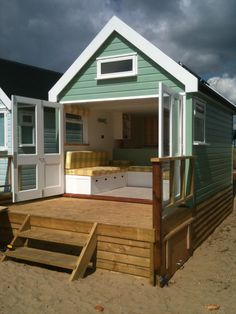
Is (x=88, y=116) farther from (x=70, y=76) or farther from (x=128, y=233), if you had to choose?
(x=128, y=233)

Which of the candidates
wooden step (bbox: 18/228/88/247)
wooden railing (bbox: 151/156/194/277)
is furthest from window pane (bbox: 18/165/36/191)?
wooden railing (bbox: 151/156/194/277)

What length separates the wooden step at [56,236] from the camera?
17.9 ft

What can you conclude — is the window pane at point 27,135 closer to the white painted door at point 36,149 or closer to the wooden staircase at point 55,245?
the white painted door at point 36,149

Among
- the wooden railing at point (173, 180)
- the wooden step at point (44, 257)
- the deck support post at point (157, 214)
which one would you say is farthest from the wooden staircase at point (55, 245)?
the wooden railing at point (173, 180)

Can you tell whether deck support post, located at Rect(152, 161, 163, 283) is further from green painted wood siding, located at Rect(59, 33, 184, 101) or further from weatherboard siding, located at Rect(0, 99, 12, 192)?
weatherboard siding, located at Rect(0, 99, 12, 192)

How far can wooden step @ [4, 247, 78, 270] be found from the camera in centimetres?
516

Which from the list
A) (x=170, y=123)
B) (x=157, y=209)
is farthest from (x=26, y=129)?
(x=157, y=209)

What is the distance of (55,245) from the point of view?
19.8ft

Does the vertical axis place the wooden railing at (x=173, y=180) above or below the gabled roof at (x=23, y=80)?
below

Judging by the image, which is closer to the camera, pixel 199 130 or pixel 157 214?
pixel 157 214

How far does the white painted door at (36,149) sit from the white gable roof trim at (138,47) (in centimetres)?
74

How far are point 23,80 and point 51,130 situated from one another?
3.00 metres

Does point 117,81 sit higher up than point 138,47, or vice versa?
point 138,47

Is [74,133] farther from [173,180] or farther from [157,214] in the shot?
[157,214]
